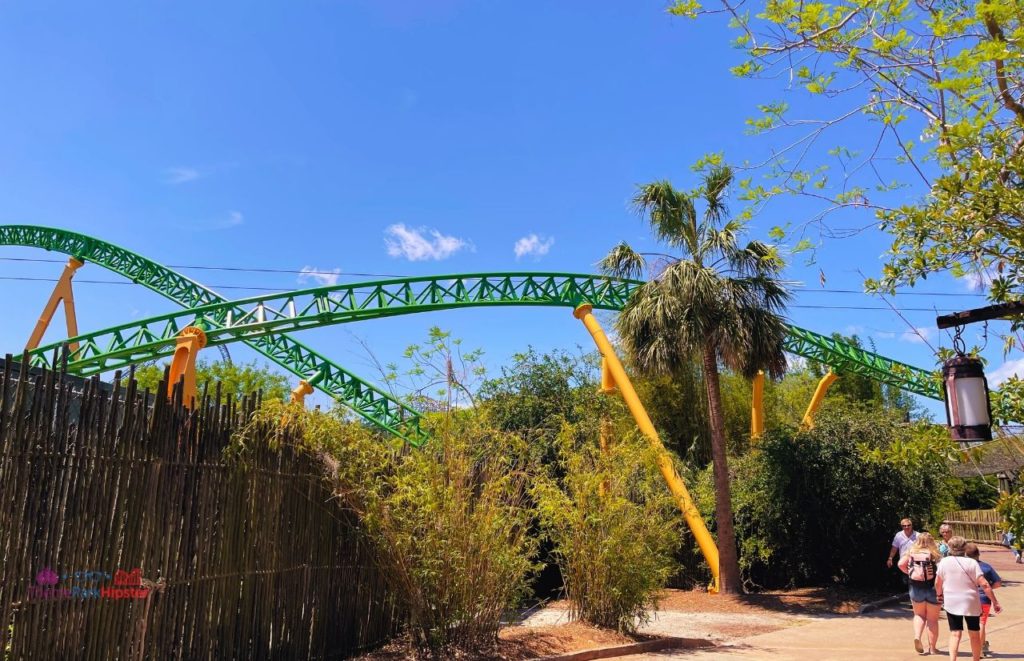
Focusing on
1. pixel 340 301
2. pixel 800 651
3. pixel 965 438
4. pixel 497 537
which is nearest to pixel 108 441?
pixel 497 537

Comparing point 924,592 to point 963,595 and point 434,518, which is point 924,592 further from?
point 434,518

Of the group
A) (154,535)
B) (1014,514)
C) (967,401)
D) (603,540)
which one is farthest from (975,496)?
(154,535)

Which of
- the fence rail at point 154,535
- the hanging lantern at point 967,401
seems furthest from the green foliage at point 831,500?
the hanging lantern at point 967,401

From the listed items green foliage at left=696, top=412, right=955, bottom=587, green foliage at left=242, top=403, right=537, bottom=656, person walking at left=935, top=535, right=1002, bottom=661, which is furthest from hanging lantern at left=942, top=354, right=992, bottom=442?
green foliage at left=696, top=412, right=955, bottom=587

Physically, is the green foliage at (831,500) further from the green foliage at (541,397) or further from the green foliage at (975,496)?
the green foliage at (975,496)

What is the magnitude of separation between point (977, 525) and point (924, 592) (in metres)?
25.1

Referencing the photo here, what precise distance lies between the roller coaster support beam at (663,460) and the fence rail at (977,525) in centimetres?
1865

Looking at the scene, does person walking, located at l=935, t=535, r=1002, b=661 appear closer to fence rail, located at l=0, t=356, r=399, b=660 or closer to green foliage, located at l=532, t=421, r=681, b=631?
green foliage, located at l=532, t=421, r=681, b=631

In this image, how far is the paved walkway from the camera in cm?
856

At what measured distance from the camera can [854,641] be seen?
955cm

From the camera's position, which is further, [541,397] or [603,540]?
[541,397]

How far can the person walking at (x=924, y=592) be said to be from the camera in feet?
27.6

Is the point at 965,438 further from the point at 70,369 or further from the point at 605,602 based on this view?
the point at 70,369

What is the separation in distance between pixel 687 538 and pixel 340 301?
12.9m
